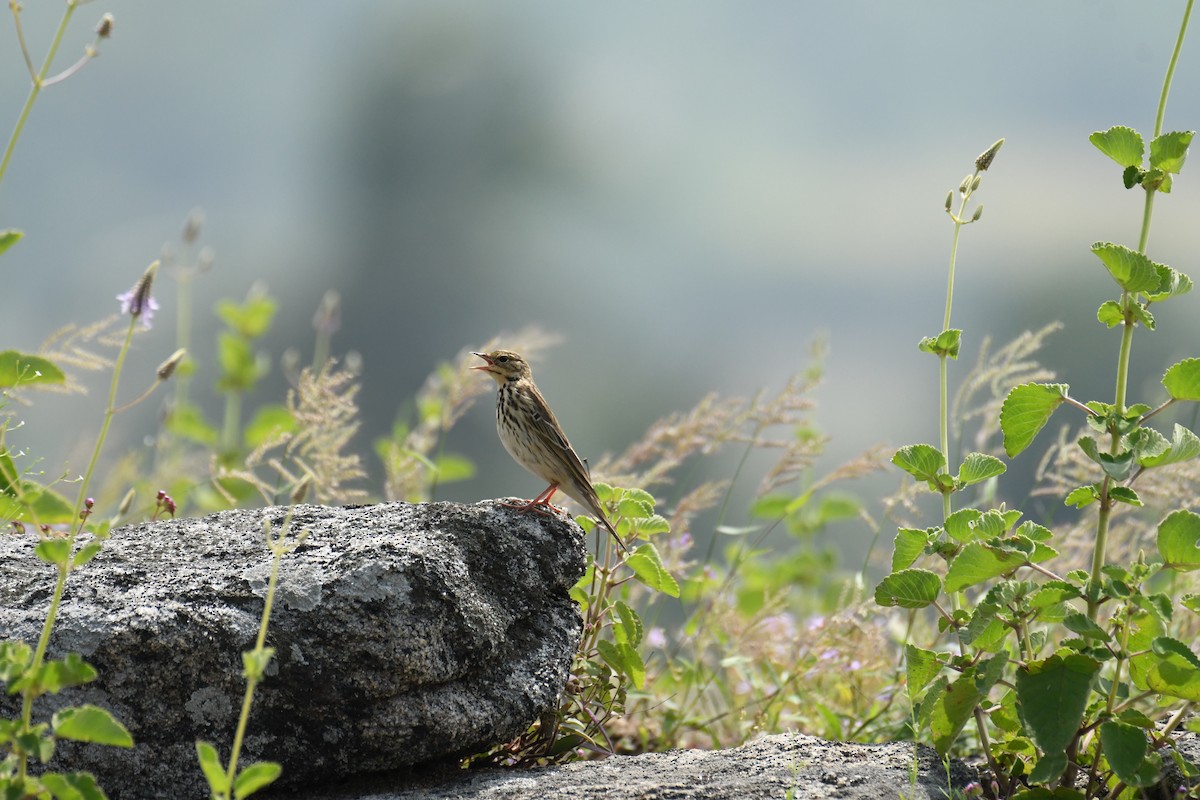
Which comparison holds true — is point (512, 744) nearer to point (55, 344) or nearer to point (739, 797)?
point (739, 797)

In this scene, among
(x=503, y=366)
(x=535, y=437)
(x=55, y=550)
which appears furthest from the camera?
(x=503, y=366)

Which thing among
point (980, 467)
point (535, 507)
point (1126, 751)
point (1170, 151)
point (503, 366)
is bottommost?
point (1126, 751)

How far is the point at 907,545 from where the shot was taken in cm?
298

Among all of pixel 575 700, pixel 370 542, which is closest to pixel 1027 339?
pixel 575 700

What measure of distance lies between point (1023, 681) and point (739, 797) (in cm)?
72

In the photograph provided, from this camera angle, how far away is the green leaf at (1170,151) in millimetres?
2730

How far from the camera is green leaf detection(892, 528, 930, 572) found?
2965 mm

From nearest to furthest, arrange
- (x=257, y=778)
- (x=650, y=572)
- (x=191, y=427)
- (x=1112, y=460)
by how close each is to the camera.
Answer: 1. (x=257, y=778)
2. (x=1112, y=460)
3. (x=650, y=572)
4. (x=191, y=427)

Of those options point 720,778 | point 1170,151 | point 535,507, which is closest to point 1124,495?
point 1170,151

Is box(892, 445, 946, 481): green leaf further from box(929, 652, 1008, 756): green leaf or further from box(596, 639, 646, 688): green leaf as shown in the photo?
box(596, 639, 646, 688): green leaf

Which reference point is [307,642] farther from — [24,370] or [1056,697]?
[1056,697]

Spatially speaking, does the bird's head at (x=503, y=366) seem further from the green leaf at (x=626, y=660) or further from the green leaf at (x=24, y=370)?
the green leaf at (x=24, y=370)

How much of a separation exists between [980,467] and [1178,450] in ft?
1.50

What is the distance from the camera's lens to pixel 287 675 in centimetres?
276
